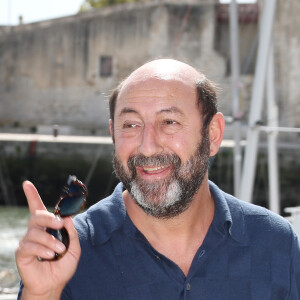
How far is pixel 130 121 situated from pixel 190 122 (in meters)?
0.15

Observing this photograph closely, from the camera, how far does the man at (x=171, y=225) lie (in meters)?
1.62

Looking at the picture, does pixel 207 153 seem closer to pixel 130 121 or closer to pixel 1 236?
pixel 130 121

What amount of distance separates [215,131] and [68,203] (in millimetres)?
558

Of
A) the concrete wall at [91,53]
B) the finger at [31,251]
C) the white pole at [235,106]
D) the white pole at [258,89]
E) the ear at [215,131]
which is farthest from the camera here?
the concrete wall at [91,53]

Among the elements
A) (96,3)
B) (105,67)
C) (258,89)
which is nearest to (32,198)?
(258,89)

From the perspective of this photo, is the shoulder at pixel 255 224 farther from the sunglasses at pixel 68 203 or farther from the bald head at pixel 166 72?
the sunglasses at pixel 68 203

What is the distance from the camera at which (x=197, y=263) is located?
1637 millimetres

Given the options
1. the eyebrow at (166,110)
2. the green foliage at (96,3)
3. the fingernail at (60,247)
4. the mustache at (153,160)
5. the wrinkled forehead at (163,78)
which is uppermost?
the green foliage at (96,3)

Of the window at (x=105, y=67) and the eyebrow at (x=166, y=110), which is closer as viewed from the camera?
the eyebrow at (x=166, y=110)

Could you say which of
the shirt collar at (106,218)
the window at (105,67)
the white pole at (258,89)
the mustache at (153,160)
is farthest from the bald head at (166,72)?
the window at (105,67)

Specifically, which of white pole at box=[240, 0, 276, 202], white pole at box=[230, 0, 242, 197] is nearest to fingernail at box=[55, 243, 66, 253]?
white pole at box=[240, 0, 276, 202]

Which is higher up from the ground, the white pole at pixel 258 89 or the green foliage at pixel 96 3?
the green foliage at pixel 96 3

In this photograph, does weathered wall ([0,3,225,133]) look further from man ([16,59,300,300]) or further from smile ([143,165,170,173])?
smile ([143,165,170,173])

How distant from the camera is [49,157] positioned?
1495 cm
